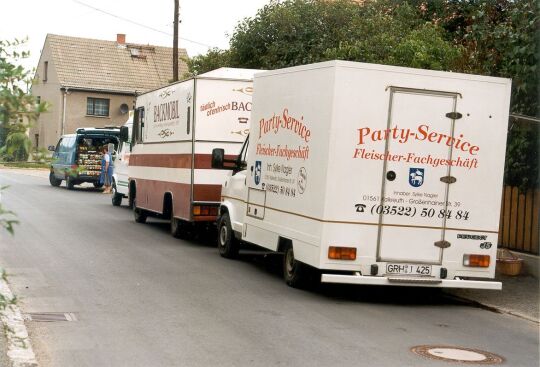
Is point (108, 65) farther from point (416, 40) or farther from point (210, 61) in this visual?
point (416, 40)

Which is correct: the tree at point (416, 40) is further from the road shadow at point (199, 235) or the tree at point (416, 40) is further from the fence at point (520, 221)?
the road shadow at point (199, 235)

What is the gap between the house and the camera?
59625 mm

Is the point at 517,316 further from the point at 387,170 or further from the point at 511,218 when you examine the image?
the point at 511,218

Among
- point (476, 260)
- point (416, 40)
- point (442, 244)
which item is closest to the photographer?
point (442, 244)

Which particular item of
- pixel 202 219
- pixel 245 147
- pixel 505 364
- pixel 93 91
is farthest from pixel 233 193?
pixel 93 91

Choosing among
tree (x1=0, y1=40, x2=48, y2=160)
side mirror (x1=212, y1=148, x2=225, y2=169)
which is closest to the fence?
side mirror (x1=212, y1=148, x2=225, y2=169)

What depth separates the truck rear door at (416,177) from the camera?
1113 cm

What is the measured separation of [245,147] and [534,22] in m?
4.93

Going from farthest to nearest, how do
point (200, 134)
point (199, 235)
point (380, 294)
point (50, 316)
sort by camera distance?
point (199, 235)
point (200, 134)
point (380, 294)
point (50, 316)

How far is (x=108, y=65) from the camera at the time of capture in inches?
2462

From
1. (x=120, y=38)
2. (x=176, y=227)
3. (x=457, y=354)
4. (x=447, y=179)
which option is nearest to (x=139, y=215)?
(x=176, y=227)

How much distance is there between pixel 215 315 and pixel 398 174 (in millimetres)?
2943

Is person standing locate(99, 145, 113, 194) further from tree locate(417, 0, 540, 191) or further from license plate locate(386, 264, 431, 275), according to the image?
license plate locate(386, 264, 431, 275)

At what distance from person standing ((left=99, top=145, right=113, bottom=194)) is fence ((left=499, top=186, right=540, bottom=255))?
21362 millimetres
